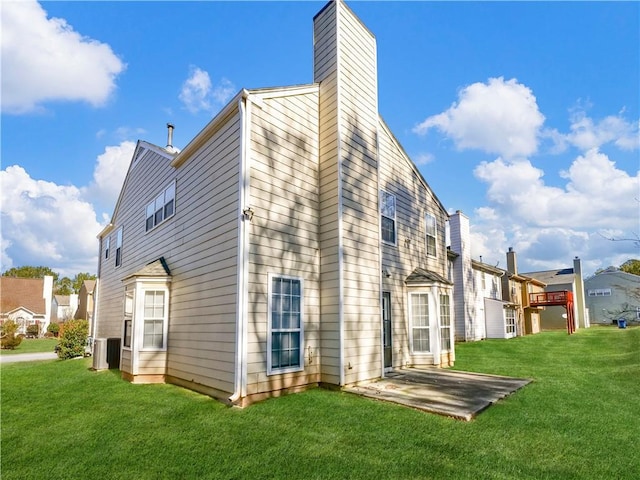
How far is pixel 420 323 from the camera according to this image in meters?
10.5

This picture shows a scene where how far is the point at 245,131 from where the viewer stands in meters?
6.89

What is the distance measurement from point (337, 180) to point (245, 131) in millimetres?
2196

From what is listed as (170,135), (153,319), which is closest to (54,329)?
(170,135)

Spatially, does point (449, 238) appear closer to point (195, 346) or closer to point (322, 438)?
point (195, 346)

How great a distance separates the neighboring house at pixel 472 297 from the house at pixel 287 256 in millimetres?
10177

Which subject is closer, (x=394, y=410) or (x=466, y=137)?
(x=394, y=410)

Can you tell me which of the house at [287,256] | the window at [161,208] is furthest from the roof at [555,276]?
the window at [161,208]

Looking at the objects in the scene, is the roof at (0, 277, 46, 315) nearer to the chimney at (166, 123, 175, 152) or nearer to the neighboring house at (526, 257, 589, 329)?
the chimney at (166, 123, 175, 152)

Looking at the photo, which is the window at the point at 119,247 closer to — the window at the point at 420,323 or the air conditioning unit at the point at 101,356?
the air conditioning unit at the point at 101,356

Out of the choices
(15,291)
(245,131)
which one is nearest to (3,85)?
(245,131)

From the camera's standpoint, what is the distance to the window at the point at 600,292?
3823 centimetres

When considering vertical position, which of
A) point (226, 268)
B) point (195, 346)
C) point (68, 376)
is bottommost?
point (68, 376)

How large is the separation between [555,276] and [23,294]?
5712cm

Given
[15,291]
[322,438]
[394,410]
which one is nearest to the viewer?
[322,438]
